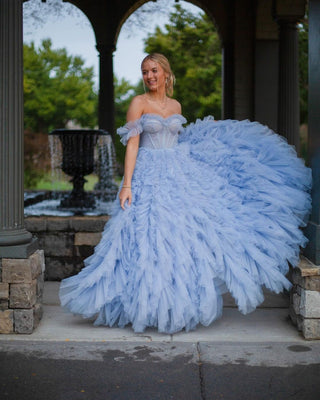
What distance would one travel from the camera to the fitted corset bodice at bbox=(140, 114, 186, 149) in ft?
12.9

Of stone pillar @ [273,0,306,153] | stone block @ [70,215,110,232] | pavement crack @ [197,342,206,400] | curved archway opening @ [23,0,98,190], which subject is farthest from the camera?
curved archway opening @ [23,0,98,190]

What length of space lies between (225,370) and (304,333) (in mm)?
806

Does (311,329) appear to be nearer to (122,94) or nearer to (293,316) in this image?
(293,316)

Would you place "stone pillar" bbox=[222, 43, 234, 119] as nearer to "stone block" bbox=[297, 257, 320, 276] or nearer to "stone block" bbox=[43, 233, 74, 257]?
"stone block" bbox=[43, 233, 74, 257]

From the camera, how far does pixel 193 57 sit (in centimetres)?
2222

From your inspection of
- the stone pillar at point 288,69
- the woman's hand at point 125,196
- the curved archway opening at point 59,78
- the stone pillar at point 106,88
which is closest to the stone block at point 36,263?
the woman's hand at point 125,196

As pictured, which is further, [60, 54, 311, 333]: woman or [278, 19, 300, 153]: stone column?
[278, 19, 300, 153]: stone column

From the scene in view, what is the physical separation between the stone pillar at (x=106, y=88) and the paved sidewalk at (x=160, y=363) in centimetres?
621

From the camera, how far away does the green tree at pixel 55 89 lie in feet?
86.1

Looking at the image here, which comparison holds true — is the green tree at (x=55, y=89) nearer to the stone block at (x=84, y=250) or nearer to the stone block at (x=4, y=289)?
the stone block at (x=84, y=250)

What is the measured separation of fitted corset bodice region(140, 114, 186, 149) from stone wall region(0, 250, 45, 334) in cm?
122

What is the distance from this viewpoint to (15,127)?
3.86m

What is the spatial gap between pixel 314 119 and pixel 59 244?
113 inches

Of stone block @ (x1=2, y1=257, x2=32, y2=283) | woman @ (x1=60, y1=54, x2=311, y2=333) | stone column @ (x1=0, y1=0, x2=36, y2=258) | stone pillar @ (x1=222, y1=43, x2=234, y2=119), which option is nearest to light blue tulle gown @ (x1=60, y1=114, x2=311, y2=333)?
woman @ (x1=60, y1=54, x2=311, y2=333)
